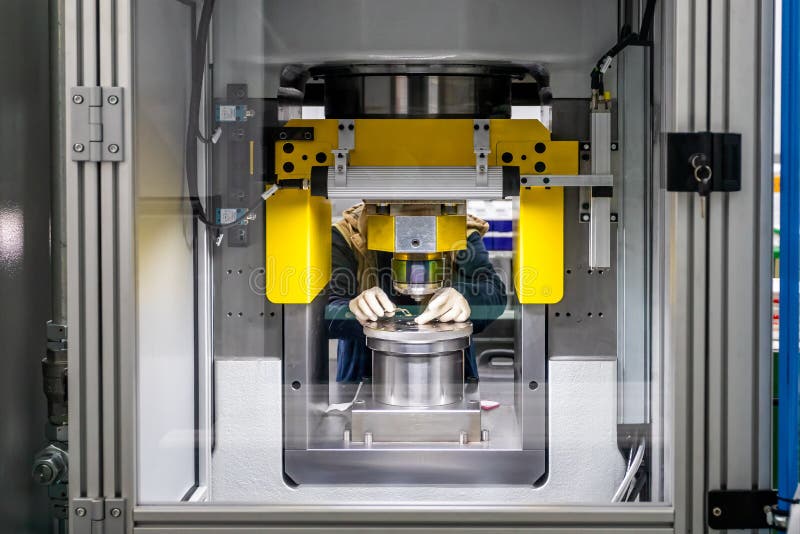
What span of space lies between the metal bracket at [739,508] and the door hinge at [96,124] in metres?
1.15

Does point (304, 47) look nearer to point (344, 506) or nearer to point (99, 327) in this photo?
point (99, 327)

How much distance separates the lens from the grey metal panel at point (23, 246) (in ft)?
5.17

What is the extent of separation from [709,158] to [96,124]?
1.01 meters

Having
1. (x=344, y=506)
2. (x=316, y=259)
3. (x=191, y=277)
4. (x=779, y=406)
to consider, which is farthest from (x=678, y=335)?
(x=191, y=277)

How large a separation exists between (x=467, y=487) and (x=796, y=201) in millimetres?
794

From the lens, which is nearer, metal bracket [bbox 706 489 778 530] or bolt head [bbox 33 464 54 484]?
metal bracket [bbox 706 489 778 530]

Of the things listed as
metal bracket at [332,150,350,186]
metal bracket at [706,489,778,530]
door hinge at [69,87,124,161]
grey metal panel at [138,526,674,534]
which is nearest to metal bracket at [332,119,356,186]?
metal bracket at [332,150,350,186]

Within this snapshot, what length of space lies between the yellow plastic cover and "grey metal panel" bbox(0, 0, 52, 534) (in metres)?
0.44

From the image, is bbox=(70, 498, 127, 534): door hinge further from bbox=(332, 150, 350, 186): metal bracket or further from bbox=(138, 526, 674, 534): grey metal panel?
bbox=(332, 150, 350, 186): metal bracket

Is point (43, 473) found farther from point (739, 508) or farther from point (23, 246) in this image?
point (739, 508)

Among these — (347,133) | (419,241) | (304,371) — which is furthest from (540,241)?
(304,371)

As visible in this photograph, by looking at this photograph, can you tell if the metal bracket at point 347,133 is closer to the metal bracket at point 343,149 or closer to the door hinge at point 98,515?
the metal bracket at point 343,149

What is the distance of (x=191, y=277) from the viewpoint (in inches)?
64.6

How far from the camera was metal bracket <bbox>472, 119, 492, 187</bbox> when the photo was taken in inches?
63.9
